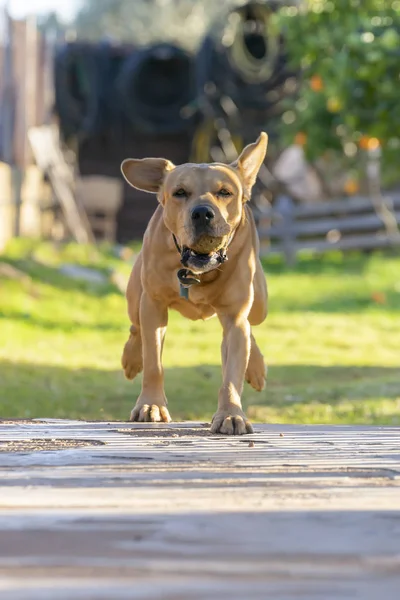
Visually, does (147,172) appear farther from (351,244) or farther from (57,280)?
(351,244)

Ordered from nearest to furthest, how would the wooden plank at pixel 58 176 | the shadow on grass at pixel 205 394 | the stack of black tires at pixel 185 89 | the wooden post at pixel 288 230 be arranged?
1. the shadow on grass at pixel 205 394
2. the wooden plank at pixel 58 176
3. the wooden post at pixel 288 230
4. the stack of black tires at pixel 185 89

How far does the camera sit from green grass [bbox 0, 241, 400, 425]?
9000mm

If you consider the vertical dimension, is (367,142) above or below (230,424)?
above

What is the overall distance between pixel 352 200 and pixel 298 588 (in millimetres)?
23029

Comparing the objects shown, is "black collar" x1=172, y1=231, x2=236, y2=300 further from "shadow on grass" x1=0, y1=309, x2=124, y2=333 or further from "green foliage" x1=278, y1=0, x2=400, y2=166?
"shadow on grass" x1=0, y1=309, x2=124, y2=333

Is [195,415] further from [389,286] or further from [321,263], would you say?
[321,263]

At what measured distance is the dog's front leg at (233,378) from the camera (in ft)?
17.7

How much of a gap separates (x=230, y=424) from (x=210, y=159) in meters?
22.6

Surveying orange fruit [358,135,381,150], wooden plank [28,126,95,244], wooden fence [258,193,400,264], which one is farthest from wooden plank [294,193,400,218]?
orange fruit [358,135,381,150]

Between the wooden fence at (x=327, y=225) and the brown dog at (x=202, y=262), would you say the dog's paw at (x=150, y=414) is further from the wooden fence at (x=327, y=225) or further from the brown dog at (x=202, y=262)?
the wooden fence at (x=327, y=225)

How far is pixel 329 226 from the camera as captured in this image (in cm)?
2475

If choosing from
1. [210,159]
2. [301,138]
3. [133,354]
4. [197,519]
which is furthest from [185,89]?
[197,519]

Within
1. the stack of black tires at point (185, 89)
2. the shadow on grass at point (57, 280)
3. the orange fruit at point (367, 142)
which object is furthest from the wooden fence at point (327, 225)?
the orange fruit at point (367, 142)

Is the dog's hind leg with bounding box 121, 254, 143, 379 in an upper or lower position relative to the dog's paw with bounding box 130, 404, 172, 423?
upper
